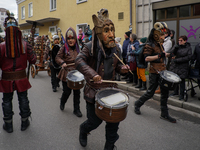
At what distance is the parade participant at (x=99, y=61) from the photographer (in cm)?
275

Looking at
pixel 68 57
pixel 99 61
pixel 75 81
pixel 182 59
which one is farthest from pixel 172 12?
pixel 99 61

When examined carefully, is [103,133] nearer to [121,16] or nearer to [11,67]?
[11,67]

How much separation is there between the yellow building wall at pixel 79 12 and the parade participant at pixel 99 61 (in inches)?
318

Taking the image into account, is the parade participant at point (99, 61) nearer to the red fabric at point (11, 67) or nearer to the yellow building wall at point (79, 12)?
the red fabric at point (11, 67)

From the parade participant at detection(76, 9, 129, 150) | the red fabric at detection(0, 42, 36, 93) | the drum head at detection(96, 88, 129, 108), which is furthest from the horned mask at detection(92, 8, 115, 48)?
the red fabric at detection(0, 42, 36, 93)

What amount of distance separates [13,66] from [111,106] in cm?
228

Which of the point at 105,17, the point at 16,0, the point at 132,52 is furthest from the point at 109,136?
the point at 16,0

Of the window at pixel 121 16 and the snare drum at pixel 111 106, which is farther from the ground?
the window at pixel 121 16

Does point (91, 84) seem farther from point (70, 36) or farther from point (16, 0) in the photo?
point (16, 0)

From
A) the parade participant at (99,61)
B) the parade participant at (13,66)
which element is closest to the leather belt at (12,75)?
the parade participant at (13,66)

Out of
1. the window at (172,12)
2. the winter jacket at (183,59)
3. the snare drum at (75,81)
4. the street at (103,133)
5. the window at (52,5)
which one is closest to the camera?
the street at (103,133)

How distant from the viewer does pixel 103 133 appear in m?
3.74

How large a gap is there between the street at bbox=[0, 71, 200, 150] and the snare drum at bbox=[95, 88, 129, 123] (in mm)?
1056

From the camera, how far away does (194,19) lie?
27.5 ft
